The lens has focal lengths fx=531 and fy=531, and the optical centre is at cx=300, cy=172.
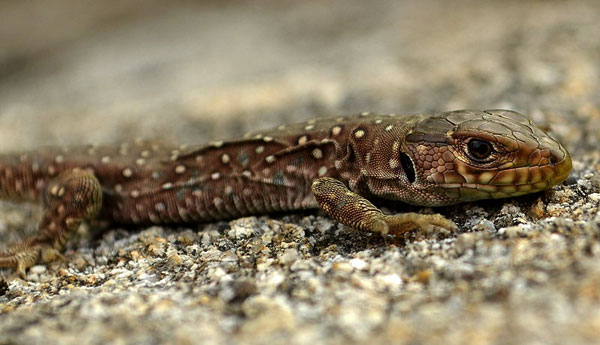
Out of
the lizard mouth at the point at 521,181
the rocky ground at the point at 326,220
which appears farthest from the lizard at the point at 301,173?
the rocky ground at the point at 326,220

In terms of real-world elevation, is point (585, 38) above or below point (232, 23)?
below

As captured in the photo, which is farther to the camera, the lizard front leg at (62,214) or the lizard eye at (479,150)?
the lizard front leg at (62,214)

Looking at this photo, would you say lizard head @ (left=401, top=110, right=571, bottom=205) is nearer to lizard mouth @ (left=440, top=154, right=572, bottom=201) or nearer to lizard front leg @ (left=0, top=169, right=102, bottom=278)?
lizard mouth @ (left=440, top=154, right=572, bottom=201)

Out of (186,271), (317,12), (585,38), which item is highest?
(317,12)

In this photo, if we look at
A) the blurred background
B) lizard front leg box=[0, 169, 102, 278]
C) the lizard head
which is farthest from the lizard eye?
lizard front leg box=[0, 169, 102, 278]

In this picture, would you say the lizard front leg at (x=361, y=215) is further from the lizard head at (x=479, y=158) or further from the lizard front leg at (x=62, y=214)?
the lizard front leg at (x=62, y=214)

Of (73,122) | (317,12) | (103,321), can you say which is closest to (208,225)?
(103,321)

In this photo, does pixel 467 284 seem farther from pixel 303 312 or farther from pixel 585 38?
pixel 585 38
